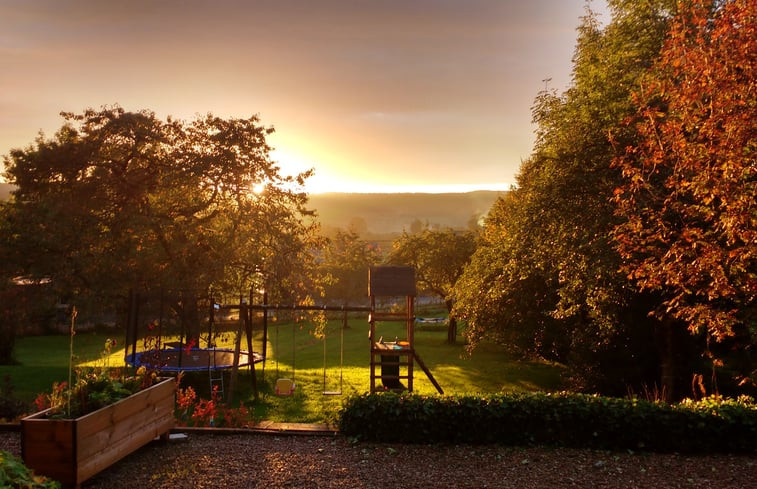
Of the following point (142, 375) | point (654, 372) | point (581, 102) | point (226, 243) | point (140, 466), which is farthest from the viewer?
point (226, 243)

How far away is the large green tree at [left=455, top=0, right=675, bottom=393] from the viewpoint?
1359 centimetres

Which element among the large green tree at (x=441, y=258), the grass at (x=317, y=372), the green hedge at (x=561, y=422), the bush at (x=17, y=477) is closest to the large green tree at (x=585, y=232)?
the grass at (x=317, y=372)

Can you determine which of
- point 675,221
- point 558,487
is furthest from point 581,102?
point 558,487

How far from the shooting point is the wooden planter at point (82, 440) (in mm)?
6340

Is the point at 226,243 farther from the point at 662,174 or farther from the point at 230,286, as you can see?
the point at 662,174

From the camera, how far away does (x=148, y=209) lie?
71.1 feet

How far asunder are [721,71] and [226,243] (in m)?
18.3

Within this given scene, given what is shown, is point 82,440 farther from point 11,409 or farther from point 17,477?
point 11,409

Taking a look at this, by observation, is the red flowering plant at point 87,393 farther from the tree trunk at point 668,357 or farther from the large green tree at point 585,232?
the tree trunk at point 668,357

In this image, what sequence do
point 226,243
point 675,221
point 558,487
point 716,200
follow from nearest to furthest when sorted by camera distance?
point 558,487
point 716,200
point 675,221
point 226,243

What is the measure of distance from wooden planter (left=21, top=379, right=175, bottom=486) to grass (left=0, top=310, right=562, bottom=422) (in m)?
4.78

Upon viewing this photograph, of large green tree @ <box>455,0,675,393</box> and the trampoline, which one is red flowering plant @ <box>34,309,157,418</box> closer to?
the trampoline

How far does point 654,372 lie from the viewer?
17.1m

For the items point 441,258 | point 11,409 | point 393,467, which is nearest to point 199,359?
point 11,409
